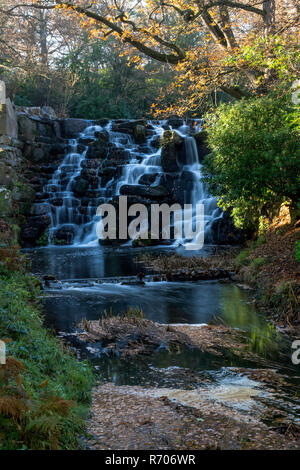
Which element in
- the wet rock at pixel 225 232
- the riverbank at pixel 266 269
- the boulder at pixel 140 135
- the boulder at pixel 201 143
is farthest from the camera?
the boulder at pixel 140 135

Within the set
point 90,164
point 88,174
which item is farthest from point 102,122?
point 88,174

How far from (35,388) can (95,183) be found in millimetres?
21375

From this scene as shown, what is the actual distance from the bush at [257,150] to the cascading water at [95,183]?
27.1 feet

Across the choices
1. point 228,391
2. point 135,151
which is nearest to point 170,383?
point 228,391

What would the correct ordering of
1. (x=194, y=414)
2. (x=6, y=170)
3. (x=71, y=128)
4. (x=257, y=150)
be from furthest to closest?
(x=71, y=128), (x=6, y=170), (x=257, y=150), (x=194, y=414)

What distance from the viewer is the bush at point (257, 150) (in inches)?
443

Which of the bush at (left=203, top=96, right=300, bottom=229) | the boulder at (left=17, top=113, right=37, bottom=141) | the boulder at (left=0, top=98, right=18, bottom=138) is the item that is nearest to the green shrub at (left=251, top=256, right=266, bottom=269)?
the bush at (left=203, top=96, right=300, bottom=229)

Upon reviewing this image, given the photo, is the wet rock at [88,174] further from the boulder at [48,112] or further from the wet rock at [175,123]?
the wet rock at [175,123]

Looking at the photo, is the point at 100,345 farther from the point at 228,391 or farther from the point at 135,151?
the point at 135,151

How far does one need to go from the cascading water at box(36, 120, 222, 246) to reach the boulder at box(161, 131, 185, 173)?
318mm

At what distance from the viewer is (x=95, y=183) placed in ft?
81.5

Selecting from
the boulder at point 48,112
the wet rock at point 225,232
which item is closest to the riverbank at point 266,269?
the wet rock at point 225,232

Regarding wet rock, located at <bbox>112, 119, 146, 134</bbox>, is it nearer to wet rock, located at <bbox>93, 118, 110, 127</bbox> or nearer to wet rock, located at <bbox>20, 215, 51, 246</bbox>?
wet rock, located at <bbox>93, 118, 110, 127</bbox>

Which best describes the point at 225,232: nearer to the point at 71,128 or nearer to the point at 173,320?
the point at 173,320
